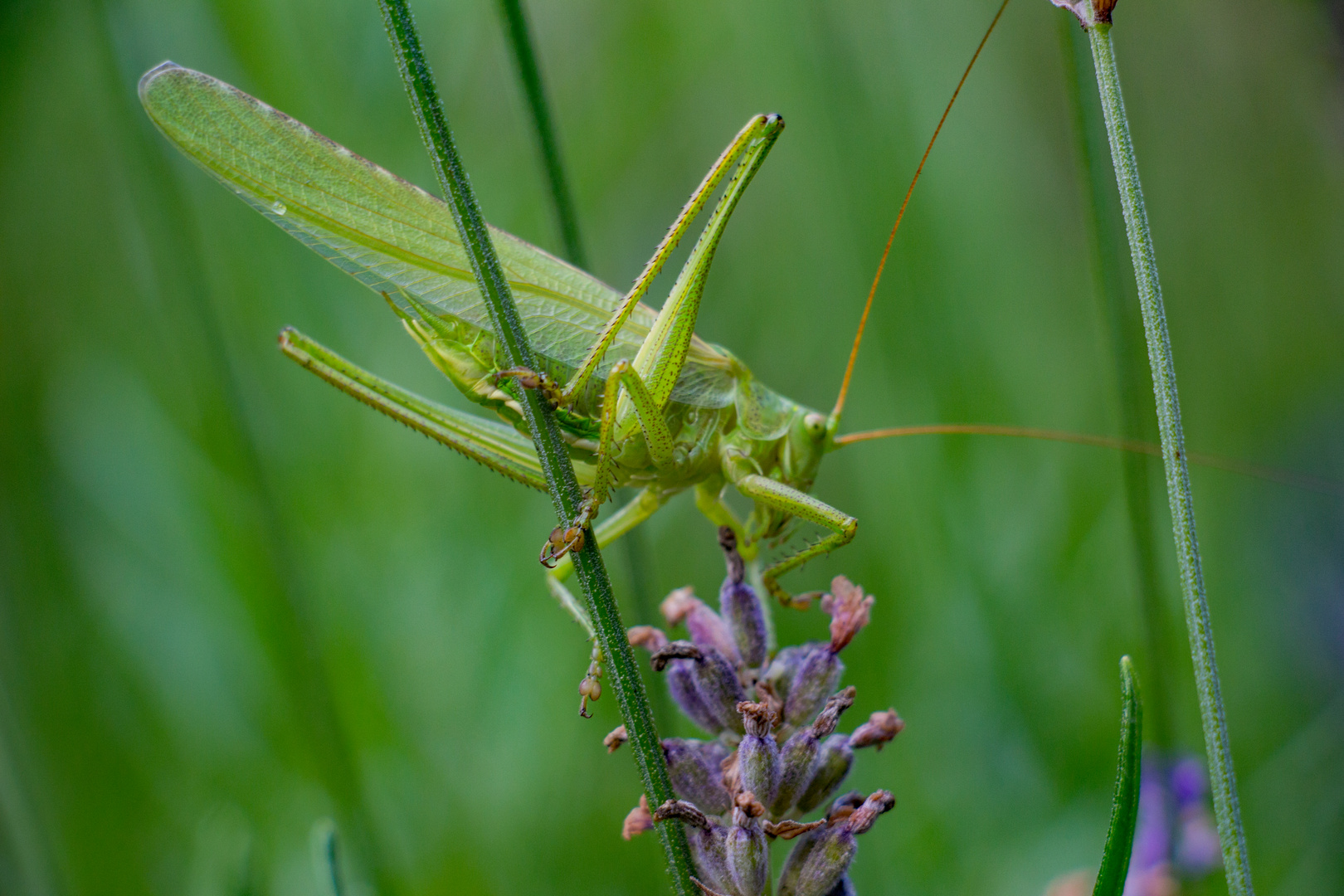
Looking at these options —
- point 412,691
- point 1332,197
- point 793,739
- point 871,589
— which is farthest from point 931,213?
point 793,739

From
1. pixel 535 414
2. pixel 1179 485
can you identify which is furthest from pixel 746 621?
pixel 1179 485

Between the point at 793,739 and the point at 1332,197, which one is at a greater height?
the point at 1332,197

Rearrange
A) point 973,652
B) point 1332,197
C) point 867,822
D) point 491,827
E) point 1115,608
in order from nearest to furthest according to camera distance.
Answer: point 867,822 → point 491,827 → point 973,652 → point 1115,608 → point 1332,197

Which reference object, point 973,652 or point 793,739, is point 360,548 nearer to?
point 973,652

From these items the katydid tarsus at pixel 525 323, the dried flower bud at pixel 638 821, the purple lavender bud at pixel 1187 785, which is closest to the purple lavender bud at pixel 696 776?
the dried flower bud at pixel 638 821

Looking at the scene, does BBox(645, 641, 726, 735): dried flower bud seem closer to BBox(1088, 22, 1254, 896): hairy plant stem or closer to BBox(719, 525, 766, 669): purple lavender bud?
BBox(719, 525, 766, 669): purple lavender bud

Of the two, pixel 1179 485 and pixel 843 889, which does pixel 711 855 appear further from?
pixel 1179 485

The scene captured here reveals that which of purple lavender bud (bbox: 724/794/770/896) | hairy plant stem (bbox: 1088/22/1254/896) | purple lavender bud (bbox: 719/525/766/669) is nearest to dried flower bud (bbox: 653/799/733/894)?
purple lavender bud (bbox: 724/794/770/896)

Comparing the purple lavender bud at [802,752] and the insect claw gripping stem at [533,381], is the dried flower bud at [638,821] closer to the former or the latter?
the purple lavender bud at [802,752]
